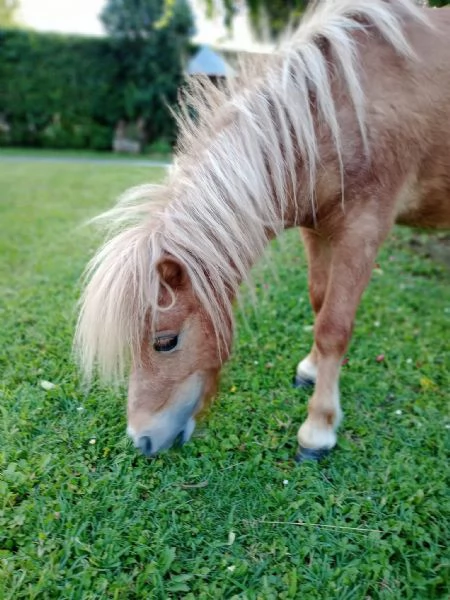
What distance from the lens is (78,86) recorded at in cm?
1809

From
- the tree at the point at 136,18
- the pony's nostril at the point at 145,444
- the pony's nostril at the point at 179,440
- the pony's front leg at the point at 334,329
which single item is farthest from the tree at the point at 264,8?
the tree at the point at 136,18

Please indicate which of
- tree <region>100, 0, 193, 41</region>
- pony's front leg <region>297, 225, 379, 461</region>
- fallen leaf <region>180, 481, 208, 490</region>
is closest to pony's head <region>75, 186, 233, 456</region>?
fallen leaf <region>180, 481, 208, 490</region>

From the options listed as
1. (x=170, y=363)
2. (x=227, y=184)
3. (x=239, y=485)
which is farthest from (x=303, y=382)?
(x=227, y=184)

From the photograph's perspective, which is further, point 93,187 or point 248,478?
point 93,187

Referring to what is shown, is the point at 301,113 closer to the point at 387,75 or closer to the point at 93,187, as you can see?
the point at 387,75

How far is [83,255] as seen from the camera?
5.00m

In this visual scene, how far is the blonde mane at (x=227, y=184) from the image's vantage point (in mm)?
1882

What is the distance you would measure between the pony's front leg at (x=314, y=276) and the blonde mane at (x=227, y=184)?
56 cm

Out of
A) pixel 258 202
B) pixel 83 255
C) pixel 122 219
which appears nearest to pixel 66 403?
pixel 122 219

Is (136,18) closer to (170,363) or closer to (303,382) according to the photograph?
(303,382)

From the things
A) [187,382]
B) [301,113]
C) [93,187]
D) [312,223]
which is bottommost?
[93,187]

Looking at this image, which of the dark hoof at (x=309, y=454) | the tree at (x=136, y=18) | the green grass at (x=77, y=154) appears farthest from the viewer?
the tree at (x=136, y=18)

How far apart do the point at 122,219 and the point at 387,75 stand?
1.36 m

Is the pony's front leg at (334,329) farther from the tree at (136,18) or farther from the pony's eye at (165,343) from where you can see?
the tree at (136,18)
